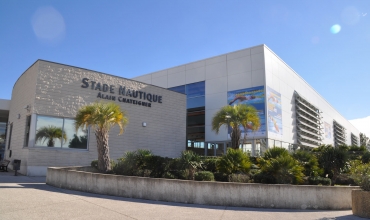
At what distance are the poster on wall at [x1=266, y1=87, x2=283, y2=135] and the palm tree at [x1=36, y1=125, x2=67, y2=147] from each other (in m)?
17.4

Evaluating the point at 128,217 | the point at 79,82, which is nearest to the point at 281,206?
the point at 128,217

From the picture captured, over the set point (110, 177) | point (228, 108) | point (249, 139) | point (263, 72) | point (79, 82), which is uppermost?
point (263, 72)

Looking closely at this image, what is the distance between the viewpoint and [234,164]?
473 inches

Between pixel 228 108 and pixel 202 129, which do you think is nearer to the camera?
pixel 228 108

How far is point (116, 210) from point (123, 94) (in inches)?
580

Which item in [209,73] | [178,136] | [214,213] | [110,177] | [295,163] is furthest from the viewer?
[209,73]

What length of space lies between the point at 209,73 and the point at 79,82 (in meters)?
14.7

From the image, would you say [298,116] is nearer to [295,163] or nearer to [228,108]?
[228,108]

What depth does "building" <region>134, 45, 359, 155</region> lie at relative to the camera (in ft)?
84.3

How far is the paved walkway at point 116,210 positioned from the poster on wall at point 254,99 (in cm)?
1656

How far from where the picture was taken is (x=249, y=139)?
25984mm

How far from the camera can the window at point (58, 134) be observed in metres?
16.8

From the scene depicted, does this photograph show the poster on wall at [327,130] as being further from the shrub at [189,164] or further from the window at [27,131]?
the window at [27,131]

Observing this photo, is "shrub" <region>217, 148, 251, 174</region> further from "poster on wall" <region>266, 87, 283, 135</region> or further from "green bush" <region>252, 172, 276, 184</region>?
"poster on wall" <region>266, 87, 283, 135</region>
